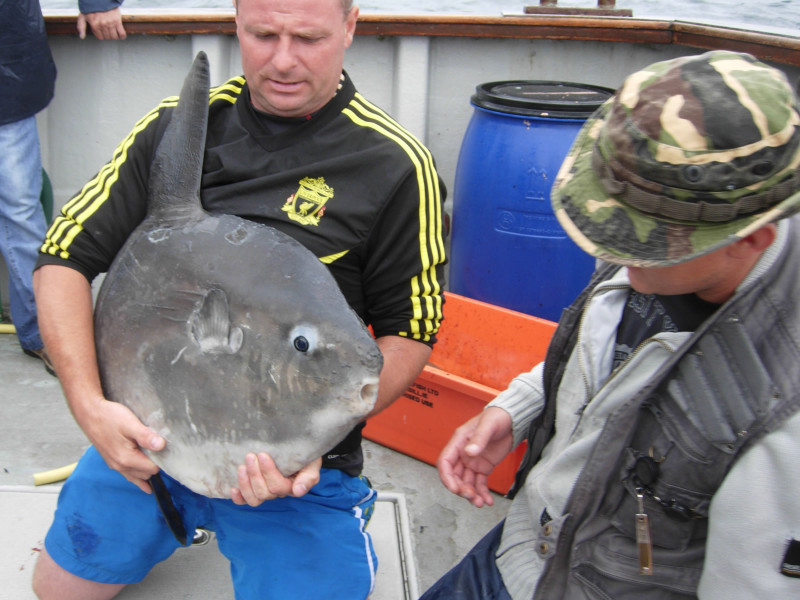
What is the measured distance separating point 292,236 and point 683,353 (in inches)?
32.9

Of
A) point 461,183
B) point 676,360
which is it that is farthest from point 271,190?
point 461,183

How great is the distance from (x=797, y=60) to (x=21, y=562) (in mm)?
3415

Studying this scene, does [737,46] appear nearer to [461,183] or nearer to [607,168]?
[461,183]

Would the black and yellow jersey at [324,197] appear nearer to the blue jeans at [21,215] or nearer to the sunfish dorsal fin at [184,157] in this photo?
the sunfish dorsal fin at [184,157]

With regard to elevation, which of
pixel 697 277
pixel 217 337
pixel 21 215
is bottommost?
pixel 21 215

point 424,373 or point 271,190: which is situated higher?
point 271,190

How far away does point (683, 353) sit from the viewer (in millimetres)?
1219

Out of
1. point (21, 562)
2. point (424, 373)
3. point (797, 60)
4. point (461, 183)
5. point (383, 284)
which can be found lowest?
point (21, 562)

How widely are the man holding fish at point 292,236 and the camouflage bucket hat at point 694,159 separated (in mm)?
623

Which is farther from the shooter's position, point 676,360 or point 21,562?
point 21,562

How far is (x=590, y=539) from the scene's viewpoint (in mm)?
1373

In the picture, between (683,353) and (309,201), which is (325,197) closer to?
(309,201)

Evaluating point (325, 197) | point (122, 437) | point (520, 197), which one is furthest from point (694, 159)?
point (520, 197)

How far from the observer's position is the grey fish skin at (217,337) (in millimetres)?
1337
